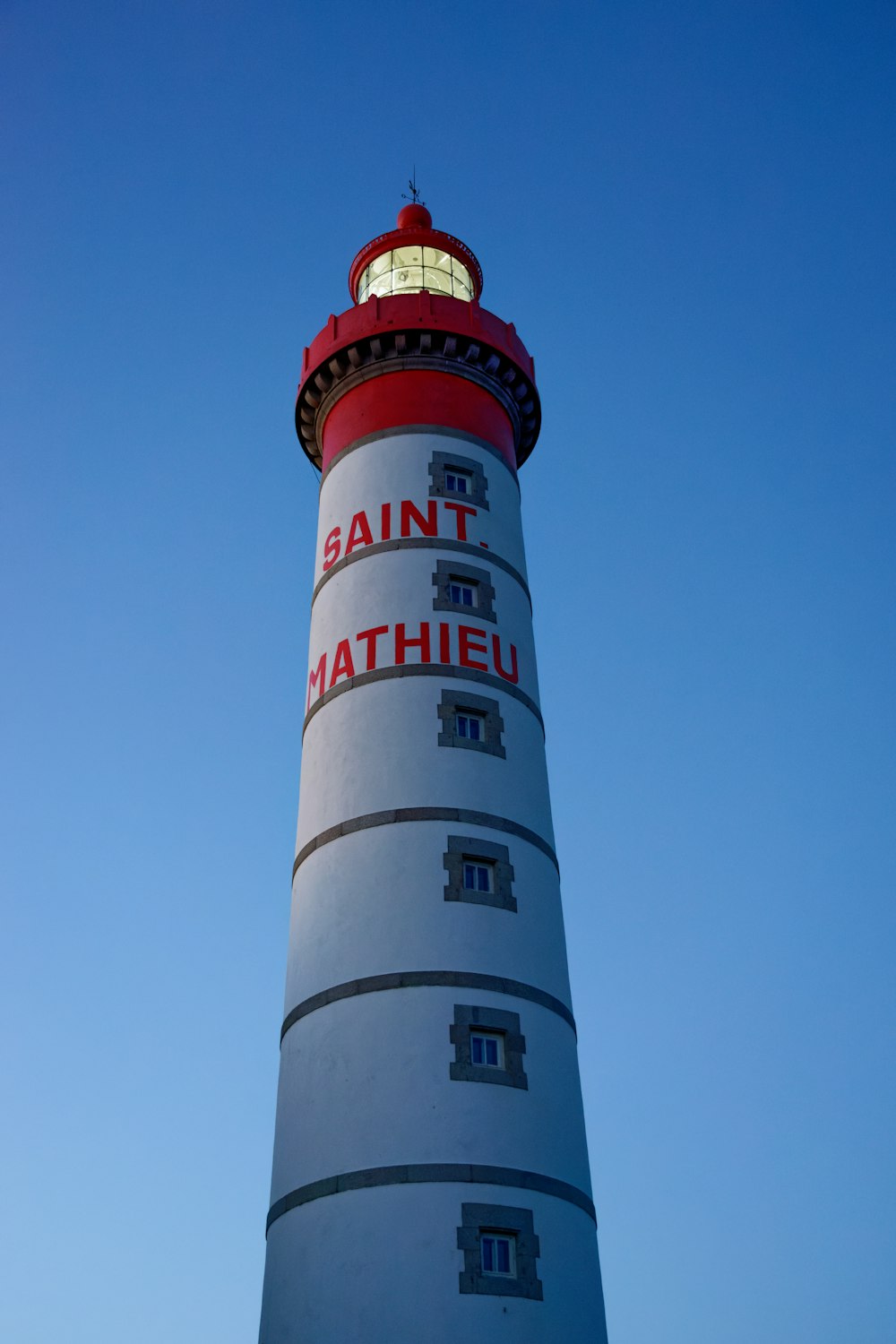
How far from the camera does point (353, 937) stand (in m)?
24.1

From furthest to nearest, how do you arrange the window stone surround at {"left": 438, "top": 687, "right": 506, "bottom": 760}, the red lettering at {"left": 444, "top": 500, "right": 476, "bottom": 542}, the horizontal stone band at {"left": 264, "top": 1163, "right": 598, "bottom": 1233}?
the red lettering at {"left": 444, "top": 500, "right": 476, "bottom": 542} < the window stone surround at {"left": 438, "top": 687, "right": 506, "bottom": 760} < the horizontal stone band at {"left": 264, "top": 1163, "right": 598, "bottom": 1233}

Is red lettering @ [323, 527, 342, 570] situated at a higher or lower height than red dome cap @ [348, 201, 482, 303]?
lower

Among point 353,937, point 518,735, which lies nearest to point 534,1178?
point 353,937

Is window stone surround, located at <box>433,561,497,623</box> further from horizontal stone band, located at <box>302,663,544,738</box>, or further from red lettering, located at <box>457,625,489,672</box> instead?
horizontal stone band, located at <box>302,663,544,738</box>

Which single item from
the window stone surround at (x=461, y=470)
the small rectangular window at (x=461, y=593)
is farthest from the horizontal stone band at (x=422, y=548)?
the window stone surround at (x=461, y=470)

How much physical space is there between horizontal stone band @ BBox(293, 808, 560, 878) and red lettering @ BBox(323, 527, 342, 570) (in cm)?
769

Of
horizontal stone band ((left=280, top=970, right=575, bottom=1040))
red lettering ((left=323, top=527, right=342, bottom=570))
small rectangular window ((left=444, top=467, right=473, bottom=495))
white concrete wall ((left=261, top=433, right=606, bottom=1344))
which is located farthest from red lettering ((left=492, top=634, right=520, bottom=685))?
horizontal stone band ((left=280, top=970, right=575, bottom=1040))

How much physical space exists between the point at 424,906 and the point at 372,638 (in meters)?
6.98

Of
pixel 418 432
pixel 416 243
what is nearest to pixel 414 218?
pixel 416 243

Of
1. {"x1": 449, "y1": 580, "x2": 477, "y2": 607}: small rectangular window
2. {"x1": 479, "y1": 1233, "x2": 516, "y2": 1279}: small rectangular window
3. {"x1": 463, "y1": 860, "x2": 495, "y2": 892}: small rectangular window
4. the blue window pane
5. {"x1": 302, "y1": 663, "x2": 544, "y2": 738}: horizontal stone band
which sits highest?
the blue window pane

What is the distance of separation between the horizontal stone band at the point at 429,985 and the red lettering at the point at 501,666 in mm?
7515

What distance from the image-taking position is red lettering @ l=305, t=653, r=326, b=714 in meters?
28.7

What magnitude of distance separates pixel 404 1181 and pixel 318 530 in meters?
17.2

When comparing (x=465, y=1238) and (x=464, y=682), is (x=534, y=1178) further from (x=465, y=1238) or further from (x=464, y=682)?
Answer: (x=464, y=682)
